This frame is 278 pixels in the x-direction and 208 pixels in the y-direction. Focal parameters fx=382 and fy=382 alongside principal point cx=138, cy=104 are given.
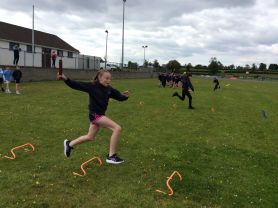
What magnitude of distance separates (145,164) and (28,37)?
50.9 meters

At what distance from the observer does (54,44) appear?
61250 mm

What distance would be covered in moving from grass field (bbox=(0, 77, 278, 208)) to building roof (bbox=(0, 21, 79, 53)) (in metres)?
38.7

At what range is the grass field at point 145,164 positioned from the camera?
20.9 ft

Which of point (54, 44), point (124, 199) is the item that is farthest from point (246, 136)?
point (54, 44)

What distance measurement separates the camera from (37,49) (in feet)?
182

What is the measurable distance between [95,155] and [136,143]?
70.2 inches

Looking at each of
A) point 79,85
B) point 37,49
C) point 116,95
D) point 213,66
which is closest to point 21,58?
point 37,49

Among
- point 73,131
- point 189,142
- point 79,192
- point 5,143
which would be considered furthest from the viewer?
point 73,131

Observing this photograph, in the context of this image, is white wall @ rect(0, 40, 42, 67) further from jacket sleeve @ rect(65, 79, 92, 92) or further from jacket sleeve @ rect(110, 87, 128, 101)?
jacket sleeve @ rect(65, 79, 92, 92)

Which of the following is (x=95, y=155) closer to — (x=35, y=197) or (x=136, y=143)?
(x=136, y=143)

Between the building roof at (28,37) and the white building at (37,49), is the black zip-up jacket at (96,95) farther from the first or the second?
the building roof at (28,37)

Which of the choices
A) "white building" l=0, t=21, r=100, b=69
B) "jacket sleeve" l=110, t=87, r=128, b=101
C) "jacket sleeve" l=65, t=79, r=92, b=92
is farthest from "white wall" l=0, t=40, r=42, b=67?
"jacket sleeve" l=65, t=79, r=92, b=92

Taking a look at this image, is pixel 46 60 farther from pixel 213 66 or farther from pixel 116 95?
pixel 213 66

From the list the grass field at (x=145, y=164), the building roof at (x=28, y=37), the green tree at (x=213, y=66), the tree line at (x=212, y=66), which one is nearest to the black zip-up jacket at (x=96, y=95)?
the grass field at (x=145, y=164)
